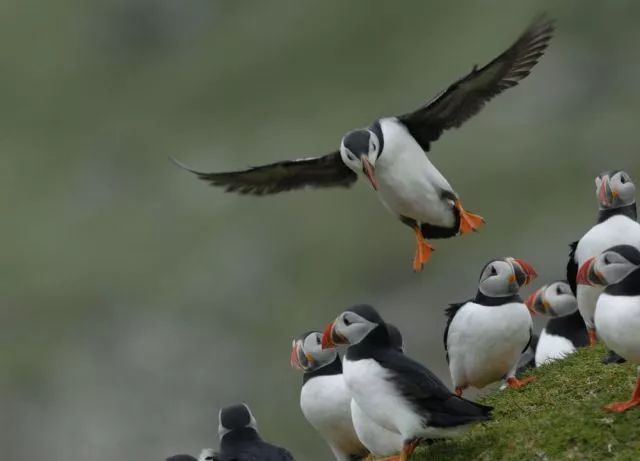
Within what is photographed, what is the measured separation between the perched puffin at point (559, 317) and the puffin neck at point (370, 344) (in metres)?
4.06

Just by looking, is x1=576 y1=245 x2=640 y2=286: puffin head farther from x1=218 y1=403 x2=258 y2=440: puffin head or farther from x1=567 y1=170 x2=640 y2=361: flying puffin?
x1=218 y1=403 x2=258 y2=440: puffin head

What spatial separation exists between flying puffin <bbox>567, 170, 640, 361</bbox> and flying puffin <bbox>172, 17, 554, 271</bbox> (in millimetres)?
1237

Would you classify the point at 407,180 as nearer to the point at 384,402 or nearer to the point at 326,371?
the point at 326,371

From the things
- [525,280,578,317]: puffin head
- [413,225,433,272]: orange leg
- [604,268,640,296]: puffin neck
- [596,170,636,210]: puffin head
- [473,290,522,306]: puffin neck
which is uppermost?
[413,225,433,272]: orange leg

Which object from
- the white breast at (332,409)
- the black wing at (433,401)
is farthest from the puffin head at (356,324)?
the white breast at (332,409)

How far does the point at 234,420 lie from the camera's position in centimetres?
874

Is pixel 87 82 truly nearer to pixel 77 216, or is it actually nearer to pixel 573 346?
pixel 77 216

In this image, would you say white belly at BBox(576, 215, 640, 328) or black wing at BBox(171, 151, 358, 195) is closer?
white belly at BBox(576, 215, 640, 328)

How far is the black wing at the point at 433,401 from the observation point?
24.3 feet

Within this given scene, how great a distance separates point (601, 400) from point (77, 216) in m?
49.1

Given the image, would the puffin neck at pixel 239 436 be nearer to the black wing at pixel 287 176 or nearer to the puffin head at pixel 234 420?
the puffin head at pixel 234 420

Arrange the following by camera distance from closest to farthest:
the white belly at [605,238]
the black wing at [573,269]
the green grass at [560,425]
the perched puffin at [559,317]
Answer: the green grass at [560,425]
the white belly at [605,238]
the black wing at [573,269]
the perched puffin at [559,317]

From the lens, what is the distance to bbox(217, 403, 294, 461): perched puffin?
822cm

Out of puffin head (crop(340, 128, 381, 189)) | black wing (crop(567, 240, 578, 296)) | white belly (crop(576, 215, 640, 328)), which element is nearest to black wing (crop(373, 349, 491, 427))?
white belly (crop(576, 215, 640, 328))
